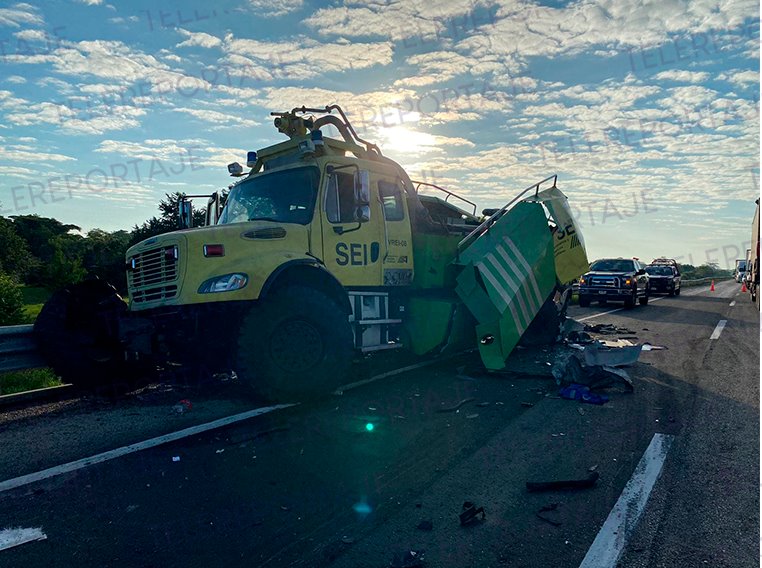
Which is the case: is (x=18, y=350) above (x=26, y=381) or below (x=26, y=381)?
above

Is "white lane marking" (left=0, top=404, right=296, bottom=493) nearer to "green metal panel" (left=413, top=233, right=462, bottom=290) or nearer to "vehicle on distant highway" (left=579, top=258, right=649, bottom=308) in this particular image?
"green metal panel" (left=413, top=233, right=462, bottom=290)

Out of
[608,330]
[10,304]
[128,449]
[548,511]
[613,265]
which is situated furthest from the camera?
[613,265]

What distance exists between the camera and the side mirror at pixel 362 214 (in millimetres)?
6446

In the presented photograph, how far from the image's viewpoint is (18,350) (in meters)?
5.66

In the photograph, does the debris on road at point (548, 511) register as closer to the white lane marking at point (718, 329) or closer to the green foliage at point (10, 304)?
the white lane marking at point (718, 329)

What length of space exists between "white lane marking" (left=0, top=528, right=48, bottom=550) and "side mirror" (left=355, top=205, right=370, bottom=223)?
4.52m

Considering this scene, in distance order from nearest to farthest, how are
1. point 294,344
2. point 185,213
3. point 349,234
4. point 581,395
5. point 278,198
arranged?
1. point 294,344
2. point 581,395
3. point 278,198
4. point 349,234
5. point 185,213

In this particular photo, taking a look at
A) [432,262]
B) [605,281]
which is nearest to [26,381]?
[432,262]

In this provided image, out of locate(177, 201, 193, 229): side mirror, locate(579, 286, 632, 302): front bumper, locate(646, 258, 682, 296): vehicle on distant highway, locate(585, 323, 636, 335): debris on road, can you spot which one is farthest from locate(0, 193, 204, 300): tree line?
locate(646, 258, 682, 296): vehicle on distant highway

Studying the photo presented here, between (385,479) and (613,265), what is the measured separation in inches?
769

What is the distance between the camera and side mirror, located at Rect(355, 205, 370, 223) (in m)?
6.45

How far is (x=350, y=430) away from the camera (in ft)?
15.6

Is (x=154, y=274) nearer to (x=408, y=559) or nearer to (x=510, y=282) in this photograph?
(x=408, y=559)

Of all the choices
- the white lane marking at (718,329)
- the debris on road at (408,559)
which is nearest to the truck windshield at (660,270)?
the white lane marking at (718,329)
